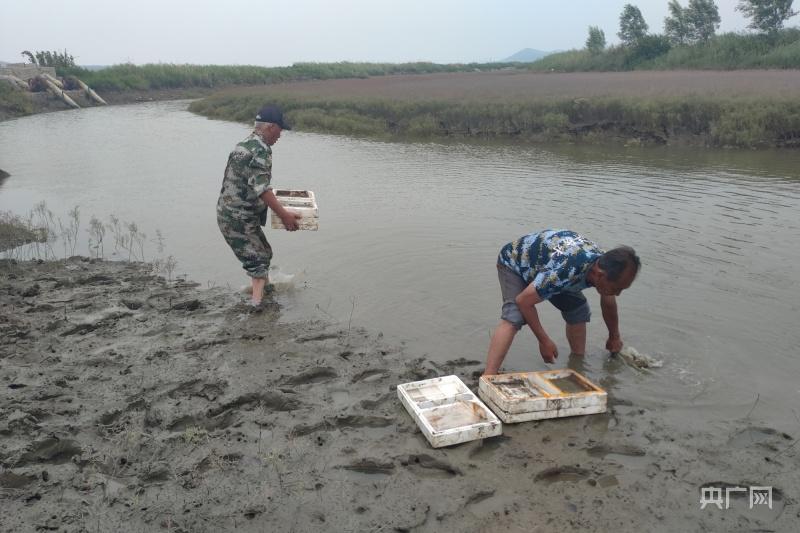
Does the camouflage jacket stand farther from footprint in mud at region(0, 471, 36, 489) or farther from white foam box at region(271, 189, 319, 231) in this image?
footprint in mud at region(0, 471, 36, 489)

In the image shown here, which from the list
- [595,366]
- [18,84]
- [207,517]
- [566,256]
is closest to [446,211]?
[595,366]

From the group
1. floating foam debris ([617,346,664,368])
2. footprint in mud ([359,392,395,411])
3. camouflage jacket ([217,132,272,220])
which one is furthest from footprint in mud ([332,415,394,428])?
camouflage jacket ([217,132,272,220])

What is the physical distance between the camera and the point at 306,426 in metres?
3.70

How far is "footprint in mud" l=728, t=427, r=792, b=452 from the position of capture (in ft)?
11.7

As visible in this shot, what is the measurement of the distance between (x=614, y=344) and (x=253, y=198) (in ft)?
10.8

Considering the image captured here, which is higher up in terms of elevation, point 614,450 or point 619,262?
point 619,262

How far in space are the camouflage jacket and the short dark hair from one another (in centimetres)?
295

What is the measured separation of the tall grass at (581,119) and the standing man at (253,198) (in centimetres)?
1266

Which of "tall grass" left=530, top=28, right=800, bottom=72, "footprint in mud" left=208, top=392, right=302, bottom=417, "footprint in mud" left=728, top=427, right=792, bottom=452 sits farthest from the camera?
"tall grass" left=530, top=28, right=800, bottom=72

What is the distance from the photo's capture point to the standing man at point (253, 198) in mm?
5270

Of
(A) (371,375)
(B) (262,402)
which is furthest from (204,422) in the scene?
(A) (371,375)

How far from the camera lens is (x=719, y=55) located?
33938 millimetres

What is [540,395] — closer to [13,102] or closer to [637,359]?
[637,359]

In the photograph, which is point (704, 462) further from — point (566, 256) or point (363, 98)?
point (363, 98)
